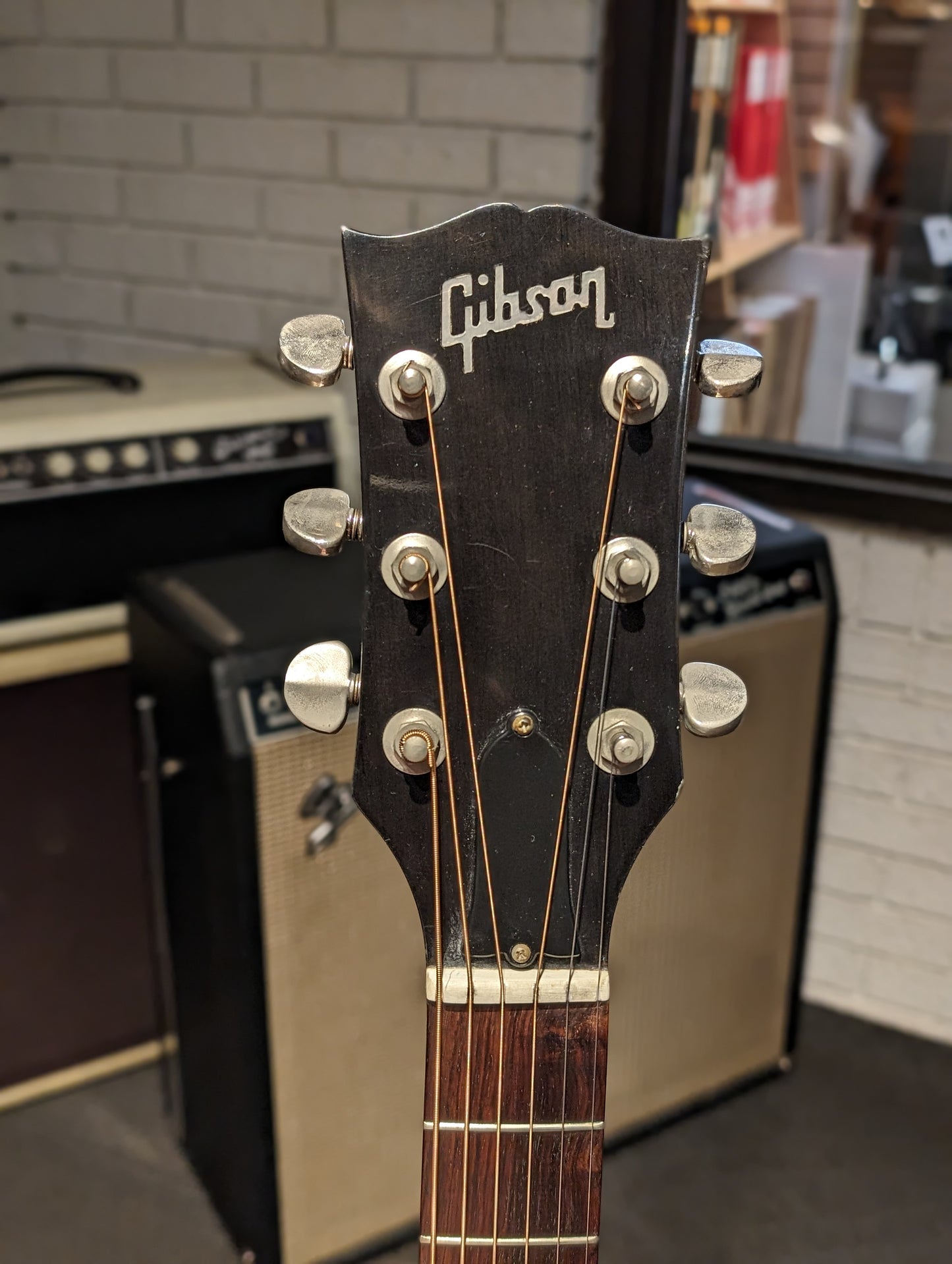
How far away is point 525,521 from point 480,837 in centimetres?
20

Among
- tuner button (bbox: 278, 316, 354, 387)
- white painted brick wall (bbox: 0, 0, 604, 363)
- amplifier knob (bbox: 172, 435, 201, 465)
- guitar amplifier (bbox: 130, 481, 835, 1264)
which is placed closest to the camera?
tuner button (bbox: 278, 316, 354, 387)

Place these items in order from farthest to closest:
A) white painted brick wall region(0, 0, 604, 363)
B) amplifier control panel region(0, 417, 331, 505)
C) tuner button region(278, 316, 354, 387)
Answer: white painted brick wall region(0, 0, 604, 363), amplifier control panel region(0, 417, 331, 505), tuner button region(278, 316, 354, 387)

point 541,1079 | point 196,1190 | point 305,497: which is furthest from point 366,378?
point 196,1190

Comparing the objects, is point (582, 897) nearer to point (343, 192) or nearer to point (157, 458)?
point (157, 458)

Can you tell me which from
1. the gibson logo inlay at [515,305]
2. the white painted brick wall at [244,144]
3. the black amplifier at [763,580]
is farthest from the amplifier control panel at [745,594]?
the gibson logo inlay at [515,305]

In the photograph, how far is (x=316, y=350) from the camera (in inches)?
27.3

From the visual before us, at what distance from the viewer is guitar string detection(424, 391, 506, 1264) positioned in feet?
2.40

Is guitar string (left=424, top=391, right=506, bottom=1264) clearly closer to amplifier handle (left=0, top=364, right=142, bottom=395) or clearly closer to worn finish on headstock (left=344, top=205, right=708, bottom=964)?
worn finish on headstock (left=344, top=205, right=708, bottom=964)

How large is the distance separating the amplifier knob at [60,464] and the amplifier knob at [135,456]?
2.5 inches

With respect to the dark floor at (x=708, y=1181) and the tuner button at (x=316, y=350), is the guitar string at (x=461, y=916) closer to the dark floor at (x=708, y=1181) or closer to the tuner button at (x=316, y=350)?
the tuner button at (x=316, y=350)

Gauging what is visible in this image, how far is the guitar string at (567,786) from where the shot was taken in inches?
28.8

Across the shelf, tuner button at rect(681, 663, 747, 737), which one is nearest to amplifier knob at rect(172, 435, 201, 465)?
the shelf

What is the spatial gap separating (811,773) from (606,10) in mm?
1028

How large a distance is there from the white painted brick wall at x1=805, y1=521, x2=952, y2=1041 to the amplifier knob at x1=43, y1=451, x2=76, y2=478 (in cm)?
102
